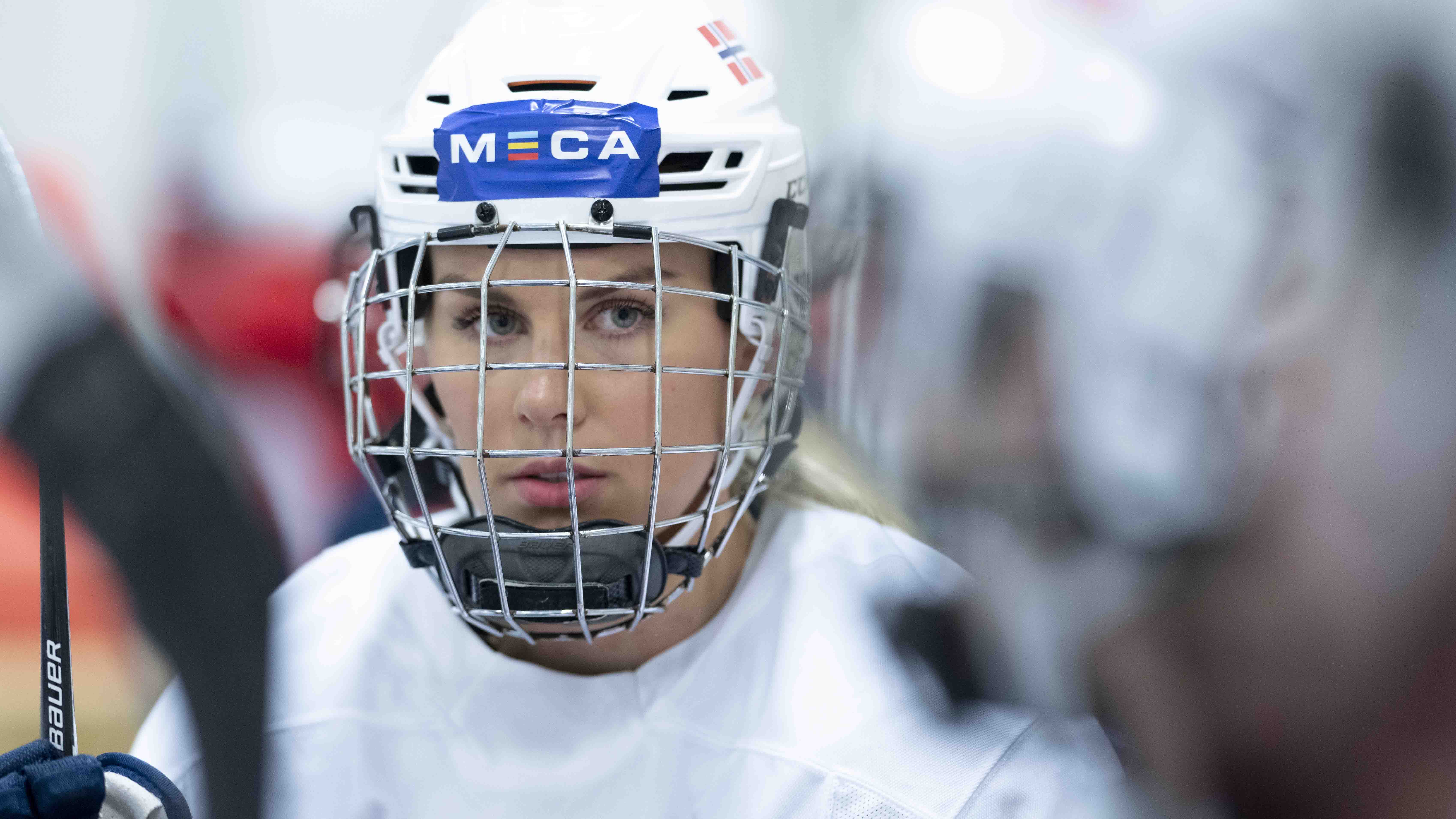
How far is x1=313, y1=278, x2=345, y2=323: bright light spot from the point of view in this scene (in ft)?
5.35

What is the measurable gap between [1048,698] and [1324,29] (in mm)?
763

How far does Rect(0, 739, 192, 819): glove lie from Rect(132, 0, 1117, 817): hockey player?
0.82ft

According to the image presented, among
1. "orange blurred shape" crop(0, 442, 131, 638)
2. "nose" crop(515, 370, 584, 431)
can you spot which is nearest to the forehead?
"nose" crop(515, 370, 584, 431)

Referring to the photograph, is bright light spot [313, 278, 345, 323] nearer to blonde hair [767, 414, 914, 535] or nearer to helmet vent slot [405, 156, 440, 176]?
helmet vent slot [405, 156, 440, 176]

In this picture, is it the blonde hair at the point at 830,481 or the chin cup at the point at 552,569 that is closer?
the chin cup at the point at 552,569

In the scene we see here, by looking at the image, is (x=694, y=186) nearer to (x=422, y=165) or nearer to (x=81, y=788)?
(x=422, y=165)

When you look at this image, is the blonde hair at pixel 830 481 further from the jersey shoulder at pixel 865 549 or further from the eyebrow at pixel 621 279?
the eyebrow at pixel 621 279

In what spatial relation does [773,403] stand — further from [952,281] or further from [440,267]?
[440,267]

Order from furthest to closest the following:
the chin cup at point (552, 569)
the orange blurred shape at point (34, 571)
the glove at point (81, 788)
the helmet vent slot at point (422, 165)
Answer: the orange blurred shape at point (34, 571)
the helmet vent slot at point (422, 165)
the chin cup at point (552, 569)
the glove at point (81, 788)

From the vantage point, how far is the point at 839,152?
51.3 inches

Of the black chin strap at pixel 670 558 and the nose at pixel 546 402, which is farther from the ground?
the nose at pixel 546 402

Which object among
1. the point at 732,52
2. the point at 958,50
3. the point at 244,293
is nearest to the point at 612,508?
the point at 732,52

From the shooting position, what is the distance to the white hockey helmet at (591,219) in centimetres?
103

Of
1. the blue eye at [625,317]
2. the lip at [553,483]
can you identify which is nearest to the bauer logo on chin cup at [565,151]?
the blue eye at [625,317]
